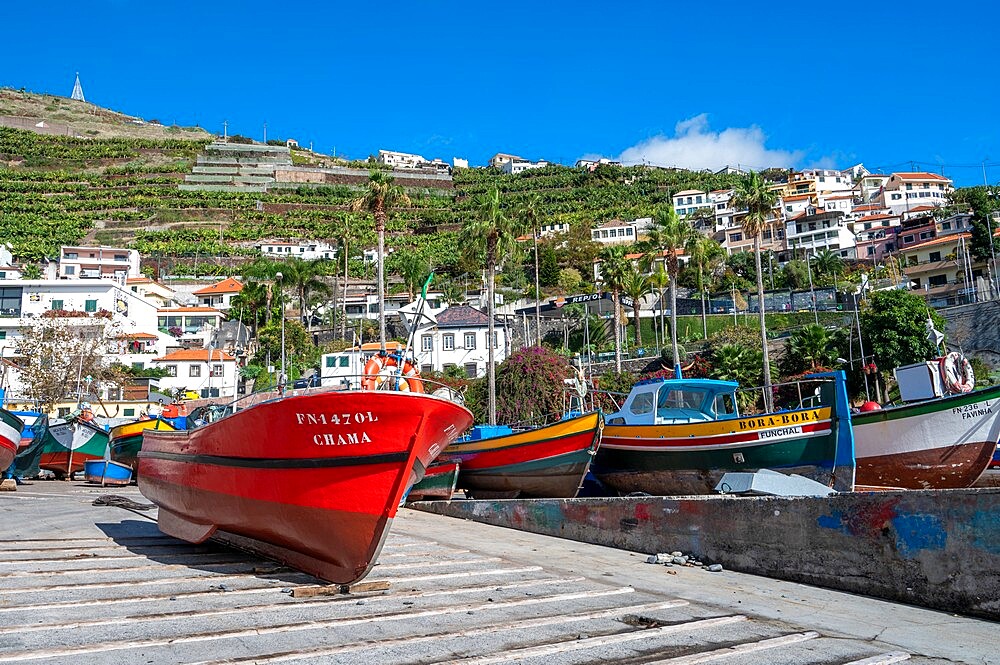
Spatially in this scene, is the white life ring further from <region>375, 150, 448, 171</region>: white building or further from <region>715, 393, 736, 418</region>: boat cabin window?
<region>375, 150, 448, 171</region>: white building

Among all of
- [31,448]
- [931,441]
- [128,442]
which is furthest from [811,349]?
[31,448]

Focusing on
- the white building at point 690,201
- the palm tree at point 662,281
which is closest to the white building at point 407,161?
the white building at point 690,201

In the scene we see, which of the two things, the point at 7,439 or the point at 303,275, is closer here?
the point at 7,439

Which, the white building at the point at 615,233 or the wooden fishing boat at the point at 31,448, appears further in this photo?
the white building at the point at 615,233

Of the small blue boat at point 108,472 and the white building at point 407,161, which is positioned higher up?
the white building at point 407,161

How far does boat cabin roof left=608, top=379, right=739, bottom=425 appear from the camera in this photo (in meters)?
17.6

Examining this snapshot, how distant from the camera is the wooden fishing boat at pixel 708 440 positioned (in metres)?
14.2

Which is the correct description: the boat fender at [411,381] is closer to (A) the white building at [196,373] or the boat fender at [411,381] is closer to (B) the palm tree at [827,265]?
(A) the white building at [196,373]

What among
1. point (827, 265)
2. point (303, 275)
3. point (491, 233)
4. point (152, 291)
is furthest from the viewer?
point (152, 291)

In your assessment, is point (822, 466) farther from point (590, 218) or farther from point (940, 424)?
point (590, 218)

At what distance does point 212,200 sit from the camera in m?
118

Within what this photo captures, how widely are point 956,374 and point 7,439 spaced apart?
Result: 2202 centimetres

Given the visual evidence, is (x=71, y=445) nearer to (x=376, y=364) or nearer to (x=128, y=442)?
(x=128, y=442)

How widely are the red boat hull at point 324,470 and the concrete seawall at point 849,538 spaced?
3343 mm
